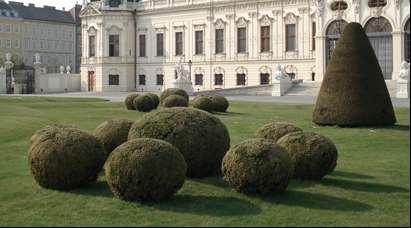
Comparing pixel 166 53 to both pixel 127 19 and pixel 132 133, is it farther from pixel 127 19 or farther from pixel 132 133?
pixel 132 133

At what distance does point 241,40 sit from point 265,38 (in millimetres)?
2969

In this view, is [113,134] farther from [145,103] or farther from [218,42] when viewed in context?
[218,42]

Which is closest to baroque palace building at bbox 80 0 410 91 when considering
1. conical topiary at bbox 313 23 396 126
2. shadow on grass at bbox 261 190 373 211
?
conical topiary at bbox 313 23 396 126

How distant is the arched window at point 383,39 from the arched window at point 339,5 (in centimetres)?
224

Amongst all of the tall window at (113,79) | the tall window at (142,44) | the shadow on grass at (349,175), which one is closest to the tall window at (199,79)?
the tall window at (142,44)

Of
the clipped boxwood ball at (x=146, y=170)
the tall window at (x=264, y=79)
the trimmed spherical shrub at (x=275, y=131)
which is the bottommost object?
the clipped boxwood ball at (x=146, y=170)

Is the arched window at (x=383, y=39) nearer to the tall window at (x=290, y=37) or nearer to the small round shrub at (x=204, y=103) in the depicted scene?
the tall window at (x=290, y=37)

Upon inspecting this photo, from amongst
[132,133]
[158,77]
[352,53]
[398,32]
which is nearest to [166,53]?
[158,77]

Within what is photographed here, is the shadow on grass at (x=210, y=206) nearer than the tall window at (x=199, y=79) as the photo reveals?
Yes

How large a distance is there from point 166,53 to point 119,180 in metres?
59.1

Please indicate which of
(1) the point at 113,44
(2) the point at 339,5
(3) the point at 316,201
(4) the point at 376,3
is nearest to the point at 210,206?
(3) the point at 316,201

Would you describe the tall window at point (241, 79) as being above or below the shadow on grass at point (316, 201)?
above

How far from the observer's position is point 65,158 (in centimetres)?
1170

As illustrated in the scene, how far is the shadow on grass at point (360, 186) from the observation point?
37.9ft
